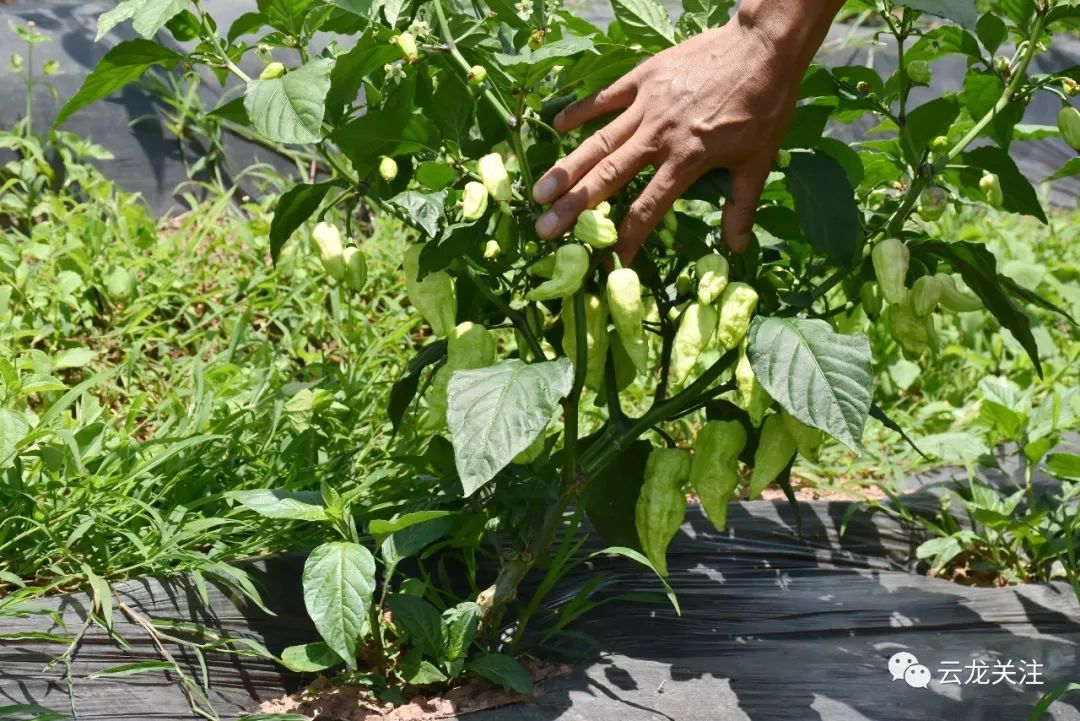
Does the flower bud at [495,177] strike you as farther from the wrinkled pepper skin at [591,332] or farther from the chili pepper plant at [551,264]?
the wrinkled pepper skin at [591,332]

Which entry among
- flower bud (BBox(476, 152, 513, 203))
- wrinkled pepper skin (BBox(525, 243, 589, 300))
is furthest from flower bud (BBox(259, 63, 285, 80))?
wrinkled pepper skin (BBox(525, 243, 589, 300))

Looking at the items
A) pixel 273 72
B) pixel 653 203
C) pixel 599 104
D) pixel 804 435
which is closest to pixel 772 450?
pixel 804 435

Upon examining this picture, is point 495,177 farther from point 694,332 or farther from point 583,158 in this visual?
point 694,332

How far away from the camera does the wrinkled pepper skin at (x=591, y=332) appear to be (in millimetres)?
1221

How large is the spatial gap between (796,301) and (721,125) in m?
0.19

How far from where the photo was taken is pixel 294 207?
1.26 m

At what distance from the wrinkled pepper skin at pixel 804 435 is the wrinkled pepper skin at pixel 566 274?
27cm

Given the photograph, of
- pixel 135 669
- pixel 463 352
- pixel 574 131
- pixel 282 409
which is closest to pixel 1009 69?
pixel 574 131

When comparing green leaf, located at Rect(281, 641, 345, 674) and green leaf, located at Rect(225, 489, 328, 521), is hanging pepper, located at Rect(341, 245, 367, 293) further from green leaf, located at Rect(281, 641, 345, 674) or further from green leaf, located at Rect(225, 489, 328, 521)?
green leaf, located at Rect(281, 641, 345, 674)

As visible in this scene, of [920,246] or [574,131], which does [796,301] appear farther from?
[574,131]

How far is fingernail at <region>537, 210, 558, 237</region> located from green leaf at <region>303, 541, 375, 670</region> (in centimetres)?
35

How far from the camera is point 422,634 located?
126 centimetres

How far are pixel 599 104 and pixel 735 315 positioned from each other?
0.86ft

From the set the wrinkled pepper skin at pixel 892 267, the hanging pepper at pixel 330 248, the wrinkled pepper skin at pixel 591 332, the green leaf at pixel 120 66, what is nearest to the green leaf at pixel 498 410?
the wrinkled pepper skin at pixel 591 332
